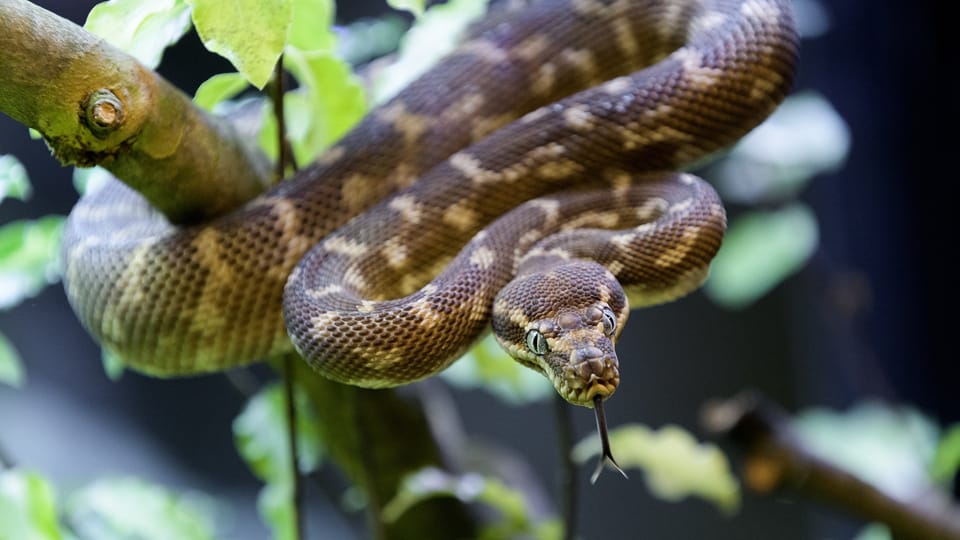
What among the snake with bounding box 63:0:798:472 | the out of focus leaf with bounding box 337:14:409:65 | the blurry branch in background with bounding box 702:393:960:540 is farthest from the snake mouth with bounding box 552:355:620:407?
the blurry branch in background with bounding box 702:393:960:540

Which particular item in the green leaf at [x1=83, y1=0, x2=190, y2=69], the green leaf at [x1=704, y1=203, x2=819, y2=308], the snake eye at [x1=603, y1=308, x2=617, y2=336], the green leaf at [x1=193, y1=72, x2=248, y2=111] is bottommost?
the green leaf at [x1=704, y1=203, x2=819, y2=308]

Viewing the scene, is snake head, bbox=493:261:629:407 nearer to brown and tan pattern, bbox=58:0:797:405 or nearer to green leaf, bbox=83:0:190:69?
brown and tan pattern, bbox=58:0:797:405

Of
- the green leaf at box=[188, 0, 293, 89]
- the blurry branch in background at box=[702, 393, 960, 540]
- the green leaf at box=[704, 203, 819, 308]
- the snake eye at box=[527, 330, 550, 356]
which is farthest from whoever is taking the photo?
the green leaf at box=[704, 203, 819, 308]

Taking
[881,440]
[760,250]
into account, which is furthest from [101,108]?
[881,440]

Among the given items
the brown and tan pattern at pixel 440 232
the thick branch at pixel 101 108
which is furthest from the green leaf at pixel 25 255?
the thick branch at pixel 101 108

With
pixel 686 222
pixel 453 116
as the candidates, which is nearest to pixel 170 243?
pixel 453 116

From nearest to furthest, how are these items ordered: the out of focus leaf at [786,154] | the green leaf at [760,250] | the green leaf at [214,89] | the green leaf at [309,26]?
the green leaf at [309,26] → the green leaf at [214,89] → the out of focus leaf at [786,154] → the green leaf at [760,250]

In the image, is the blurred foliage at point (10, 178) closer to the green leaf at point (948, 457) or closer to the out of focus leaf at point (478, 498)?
the out of focus leaf at point (478, 498)
